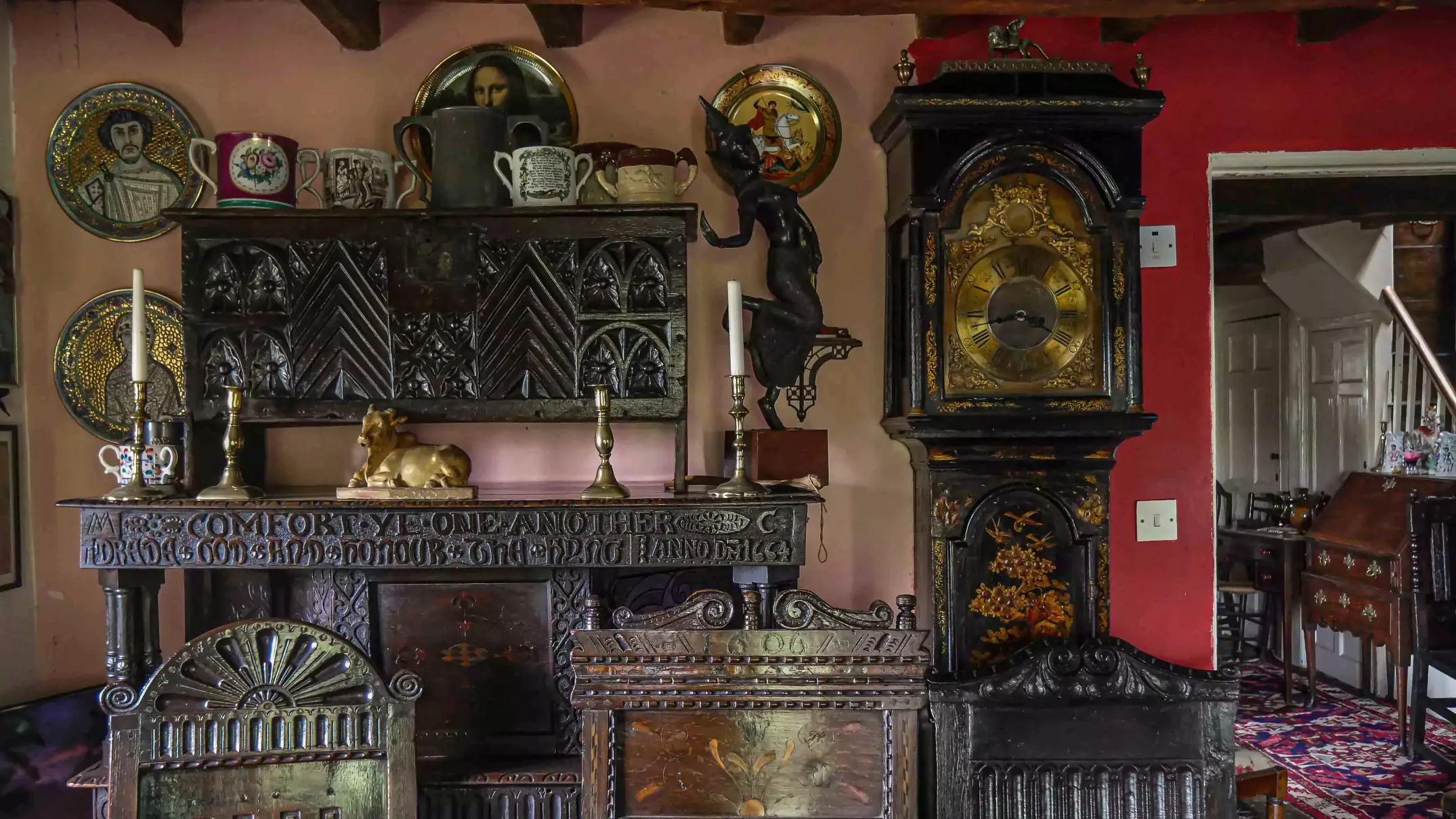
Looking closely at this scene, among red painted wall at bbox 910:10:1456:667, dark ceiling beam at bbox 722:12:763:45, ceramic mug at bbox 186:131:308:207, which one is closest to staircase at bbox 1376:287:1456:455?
red painted wall at bbox 910:10:1456:667

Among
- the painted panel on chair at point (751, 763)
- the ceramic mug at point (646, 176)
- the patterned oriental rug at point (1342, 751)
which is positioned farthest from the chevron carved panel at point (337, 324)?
the patterned oriental rug at point (1342, 751)

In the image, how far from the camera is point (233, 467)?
205cm

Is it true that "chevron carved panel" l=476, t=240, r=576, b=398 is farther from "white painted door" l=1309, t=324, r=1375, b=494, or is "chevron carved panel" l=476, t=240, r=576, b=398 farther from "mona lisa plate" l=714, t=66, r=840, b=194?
"white painted door" l=1309, t=324, r=1375, b=494

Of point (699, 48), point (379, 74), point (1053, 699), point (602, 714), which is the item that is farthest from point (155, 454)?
point (1053, 699)

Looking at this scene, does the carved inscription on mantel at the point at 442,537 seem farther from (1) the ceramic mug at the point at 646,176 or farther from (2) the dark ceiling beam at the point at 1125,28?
(2) the dark ceiling beam at the point at 1125,28

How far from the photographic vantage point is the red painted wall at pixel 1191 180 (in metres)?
2.50

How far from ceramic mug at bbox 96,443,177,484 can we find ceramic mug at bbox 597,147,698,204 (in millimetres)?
1142

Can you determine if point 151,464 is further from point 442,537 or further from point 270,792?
point 270,792

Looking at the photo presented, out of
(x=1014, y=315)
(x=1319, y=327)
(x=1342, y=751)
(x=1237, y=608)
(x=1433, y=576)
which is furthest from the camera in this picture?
(x=1237, y=608)

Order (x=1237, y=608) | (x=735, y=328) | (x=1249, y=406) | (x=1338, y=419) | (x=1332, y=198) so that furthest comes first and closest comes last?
1. (x=1249, y=406)
2. (x=1237, y=608)
3. (x=1338, y=419)
4. (x=1332, y=198)
5. (x=735, y=328)

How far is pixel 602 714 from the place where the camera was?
1539 millimetres

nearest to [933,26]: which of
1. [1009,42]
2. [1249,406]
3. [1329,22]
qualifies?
[1009,42]

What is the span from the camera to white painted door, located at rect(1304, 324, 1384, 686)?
463 cm

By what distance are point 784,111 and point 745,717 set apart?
5.09 feet
